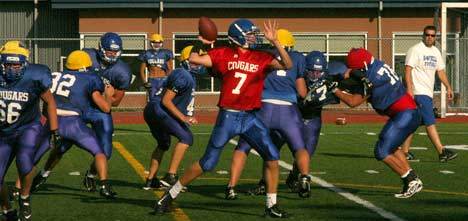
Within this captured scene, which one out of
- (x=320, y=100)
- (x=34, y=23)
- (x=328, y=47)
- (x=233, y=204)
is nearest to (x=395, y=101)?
(x=320, y=100)

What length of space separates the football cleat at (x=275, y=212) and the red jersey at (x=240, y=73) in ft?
3.01

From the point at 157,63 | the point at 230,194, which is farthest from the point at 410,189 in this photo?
the point at 157,63

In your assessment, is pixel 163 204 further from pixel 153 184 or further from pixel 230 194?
pixel 153 184

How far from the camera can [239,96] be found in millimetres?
10258

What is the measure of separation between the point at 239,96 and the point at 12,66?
207 cm

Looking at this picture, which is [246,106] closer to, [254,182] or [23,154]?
[23,154]

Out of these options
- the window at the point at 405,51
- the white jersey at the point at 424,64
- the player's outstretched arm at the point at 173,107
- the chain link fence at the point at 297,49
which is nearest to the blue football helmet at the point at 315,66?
the player's outstretched arm at the point at 173,107

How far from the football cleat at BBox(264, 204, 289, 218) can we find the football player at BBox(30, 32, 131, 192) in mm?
2437

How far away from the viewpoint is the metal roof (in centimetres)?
3141

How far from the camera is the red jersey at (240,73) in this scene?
10.2 meters

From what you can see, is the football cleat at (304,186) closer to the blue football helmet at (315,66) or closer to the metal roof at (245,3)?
the blue football helmet at (315,66)

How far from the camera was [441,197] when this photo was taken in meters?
11.5

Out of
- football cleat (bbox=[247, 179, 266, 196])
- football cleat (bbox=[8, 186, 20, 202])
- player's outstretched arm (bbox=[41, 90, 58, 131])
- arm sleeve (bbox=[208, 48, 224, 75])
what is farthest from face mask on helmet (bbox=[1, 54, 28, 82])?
football cleat (bbox=[247, 179, 266, 196])

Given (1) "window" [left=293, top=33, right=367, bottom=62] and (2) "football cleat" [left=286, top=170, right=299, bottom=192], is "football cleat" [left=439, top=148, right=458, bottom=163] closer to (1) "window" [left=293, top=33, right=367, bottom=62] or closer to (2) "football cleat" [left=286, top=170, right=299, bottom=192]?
(2) "football cleat" [left=286, top=170, right=299, bottom=192]
